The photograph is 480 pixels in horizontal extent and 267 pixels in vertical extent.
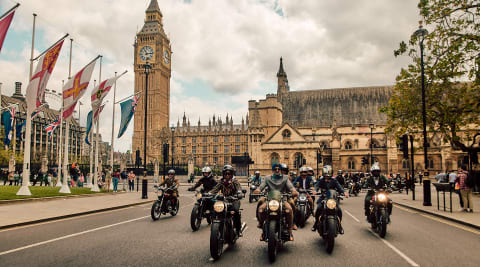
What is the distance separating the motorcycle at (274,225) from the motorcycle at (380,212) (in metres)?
2.96

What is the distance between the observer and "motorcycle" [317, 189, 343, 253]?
6.96 m

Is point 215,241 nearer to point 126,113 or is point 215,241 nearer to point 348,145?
point 126,113

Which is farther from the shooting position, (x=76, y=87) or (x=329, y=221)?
(x=76, y=87)

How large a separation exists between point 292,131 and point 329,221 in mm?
53697

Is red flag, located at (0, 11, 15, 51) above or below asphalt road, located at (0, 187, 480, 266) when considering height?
above

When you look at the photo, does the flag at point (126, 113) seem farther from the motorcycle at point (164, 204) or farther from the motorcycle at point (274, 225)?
the motorcycle at point (274, 225)

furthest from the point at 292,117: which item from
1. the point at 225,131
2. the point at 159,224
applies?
the point at 159,224

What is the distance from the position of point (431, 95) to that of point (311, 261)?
17.5 metres

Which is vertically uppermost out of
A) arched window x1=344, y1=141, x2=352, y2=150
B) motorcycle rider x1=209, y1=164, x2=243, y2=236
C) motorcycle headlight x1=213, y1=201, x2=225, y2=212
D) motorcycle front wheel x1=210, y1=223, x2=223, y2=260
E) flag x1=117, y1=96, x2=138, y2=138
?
flag x1=117, y1=96, x2=138, y2=138

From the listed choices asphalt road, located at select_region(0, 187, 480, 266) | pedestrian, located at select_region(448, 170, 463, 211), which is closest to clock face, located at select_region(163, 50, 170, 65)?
pedestrian, located at select_region(448, 170, 463, 211)

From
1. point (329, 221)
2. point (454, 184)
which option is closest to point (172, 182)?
point (329, 221)

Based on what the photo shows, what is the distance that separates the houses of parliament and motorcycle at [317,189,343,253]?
33212 mm

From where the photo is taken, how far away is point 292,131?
198 feet

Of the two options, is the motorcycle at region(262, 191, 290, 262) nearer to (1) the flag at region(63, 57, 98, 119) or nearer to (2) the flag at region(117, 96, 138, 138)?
(1) the flag at region(63, 57, 98, 119)
